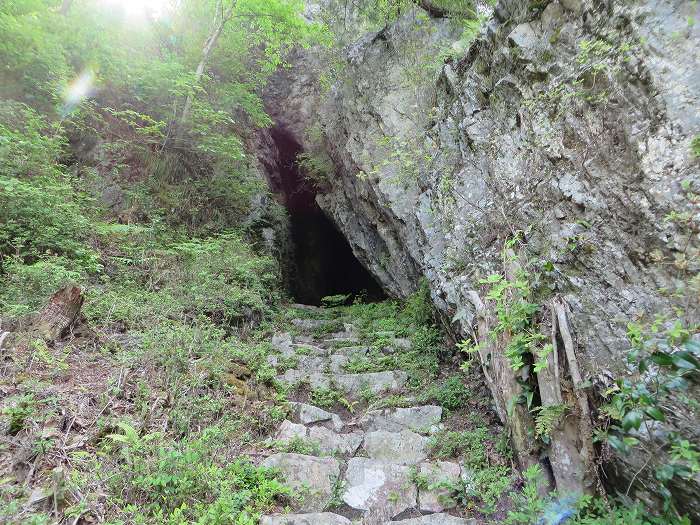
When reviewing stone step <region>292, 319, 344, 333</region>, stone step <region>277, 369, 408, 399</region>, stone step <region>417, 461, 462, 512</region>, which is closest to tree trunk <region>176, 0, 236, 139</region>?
stone step <region>292, 319, 344, 333</region>

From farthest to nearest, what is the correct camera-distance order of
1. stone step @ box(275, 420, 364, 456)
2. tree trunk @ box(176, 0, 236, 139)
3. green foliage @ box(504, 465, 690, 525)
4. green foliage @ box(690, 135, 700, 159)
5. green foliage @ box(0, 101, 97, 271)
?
1. tree trunk @ box(176, 0, 236, 139)
2. green foliage @ box(0, 101, 97, 271)
3. stone step @ box(275, 420, 364, 456)
4. green foliage @ box(690, 135, 700, 159)
5. green foliage @ box(504, 465, 690, 525)

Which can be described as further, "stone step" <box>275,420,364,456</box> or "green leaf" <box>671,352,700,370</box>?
"stone step" <box>275,420,364,456</box>

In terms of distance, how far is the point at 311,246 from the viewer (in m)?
13.1

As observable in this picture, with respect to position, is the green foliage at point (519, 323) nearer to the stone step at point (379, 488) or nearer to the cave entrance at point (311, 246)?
the stone step at point (379, 488)

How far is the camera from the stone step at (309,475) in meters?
2.84

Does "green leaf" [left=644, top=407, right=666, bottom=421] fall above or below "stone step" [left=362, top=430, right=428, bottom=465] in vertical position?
above

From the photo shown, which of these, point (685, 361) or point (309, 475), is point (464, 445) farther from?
point (685, 361)

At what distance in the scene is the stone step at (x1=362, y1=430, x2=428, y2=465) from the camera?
3.38 m

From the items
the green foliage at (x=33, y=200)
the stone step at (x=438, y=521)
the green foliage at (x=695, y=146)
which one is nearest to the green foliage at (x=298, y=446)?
the stone step at (x=438, y=521)

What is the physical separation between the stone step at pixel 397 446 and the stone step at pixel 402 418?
0.18m

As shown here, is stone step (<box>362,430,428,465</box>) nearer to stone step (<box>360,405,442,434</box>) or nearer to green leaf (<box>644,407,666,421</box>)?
stone step (<box>360,405,442,434</box>)

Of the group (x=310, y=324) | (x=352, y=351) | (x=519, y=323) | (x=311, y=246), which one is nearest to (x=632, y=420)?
(x=519, y=323)

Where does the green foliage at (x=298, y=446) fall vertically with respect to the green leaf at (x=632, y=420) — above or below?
below

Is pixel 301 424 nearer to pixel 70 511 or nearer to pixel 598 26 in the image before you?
pixel 70 511
